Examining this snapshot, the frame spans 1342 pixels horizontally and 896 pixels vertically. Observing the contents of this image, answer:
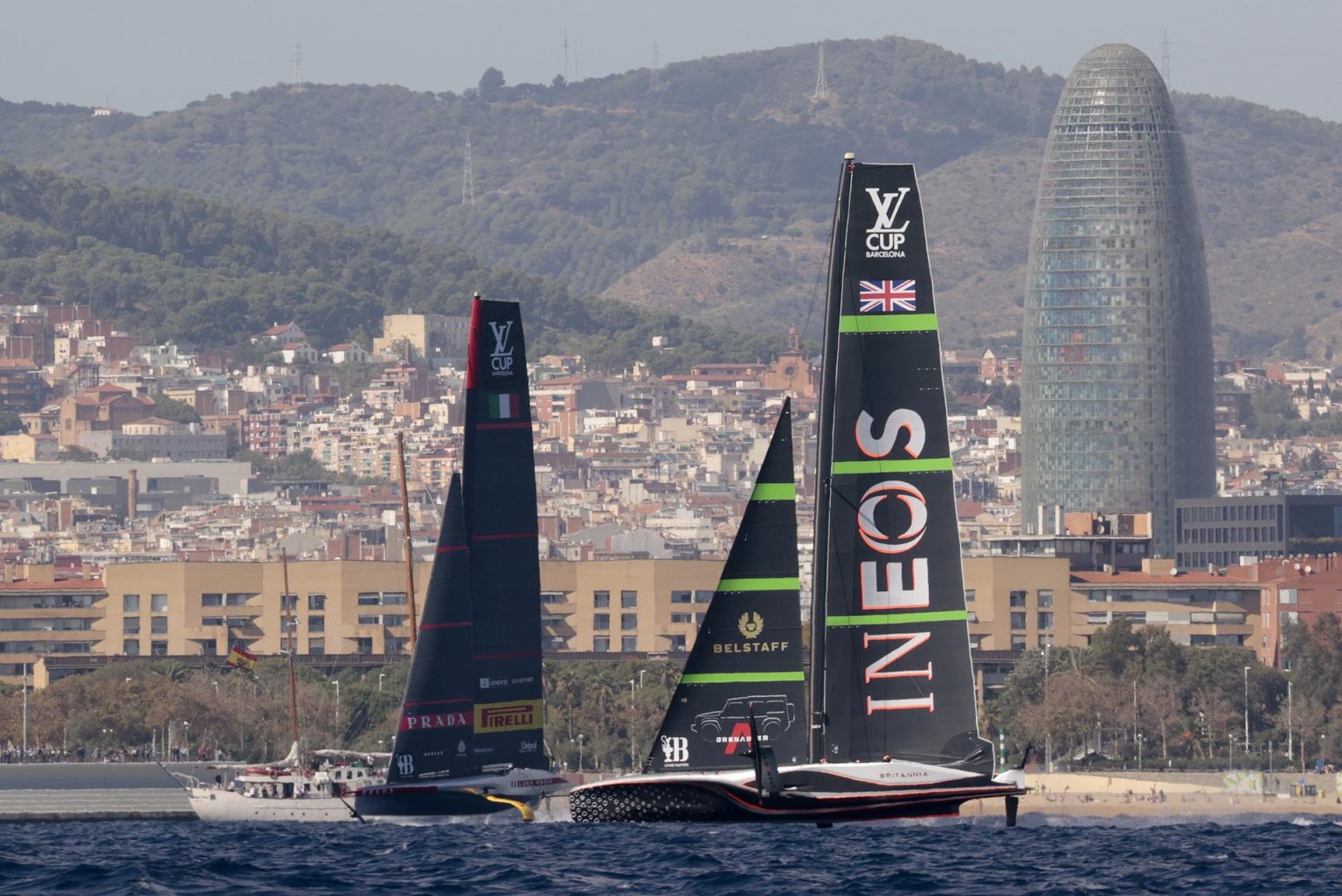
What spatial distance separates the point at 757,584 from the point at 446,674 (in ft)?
→ 41.4

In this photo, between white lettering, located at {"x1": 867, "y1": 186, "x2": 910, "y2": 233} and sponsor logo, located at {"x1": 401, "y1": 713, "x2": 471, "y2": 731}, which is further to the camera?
sponsor logo, located at {"x1": 401, "y1": 713, "x2": 471, "y2": 731}

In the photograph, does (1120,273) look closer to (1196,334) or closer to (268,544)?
(1196,334)

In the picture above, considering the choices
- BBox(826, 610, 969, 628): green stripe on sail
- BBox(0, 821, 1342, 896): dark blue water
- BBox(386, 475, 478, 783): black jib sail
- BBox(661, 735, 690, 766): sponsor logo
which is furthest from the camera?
BBox(386, 475, 478, 783): black jib sail

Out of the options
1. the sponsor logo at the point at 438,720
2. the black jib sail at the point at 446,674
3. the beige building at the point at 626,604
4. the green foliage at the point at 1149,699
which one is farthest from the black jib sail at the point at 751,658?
the beige building at the point at 626,604

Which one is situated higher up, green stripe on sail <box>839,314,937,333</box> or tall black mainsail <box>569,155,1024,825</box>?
green stripe on sail <box>839,314,937,333</box>

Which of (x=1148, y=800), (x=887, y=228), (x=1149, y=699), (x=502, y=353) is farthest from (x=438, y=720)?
(x=1149, y=699)

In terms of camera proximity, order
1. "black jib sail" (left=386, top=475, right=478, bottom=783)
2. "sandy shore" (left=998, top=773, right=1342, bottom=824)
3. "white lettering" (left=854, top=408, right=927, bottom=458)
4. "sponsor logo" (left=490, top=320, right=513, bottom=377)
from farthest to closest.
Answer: "sandy shore" (left=998, top=773, right=1342, bottom=824), "sponsor logo" (left=490, top=320, right=513, bottom=377), "black jib sail" (left=386, top=475, right=478, bottom=783), "white lettering" (left=854, top=408, right=927, bottom=458)

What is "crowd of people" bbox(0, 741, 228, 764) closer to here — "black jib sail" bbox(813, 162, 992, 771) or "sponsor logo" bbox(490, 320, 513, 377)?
"sponsor logo" bbox(490, 320, 513, 377)

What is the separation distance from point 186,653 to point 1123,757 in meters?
39.3

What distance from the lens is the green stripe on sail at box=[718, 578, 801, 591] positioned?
41.6 metres

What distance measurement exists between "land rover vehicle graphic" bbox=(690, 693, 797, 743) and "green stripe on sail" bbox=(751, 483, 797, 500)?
8.03 ft

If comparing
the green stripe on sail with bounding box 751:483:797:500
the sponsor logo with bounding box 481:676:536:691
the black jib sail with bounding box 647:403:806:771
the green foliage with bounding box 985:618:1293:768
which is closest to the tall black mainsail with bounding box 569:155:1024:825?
the black jib sail with bounding box 647:403:806:771

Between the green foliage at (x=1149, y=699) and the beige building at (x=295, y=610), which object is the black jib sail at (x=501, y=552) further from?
the beige building at (x=295, y=610)

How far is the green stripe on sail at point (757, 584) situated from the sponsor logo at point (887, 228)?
4.37 metres
